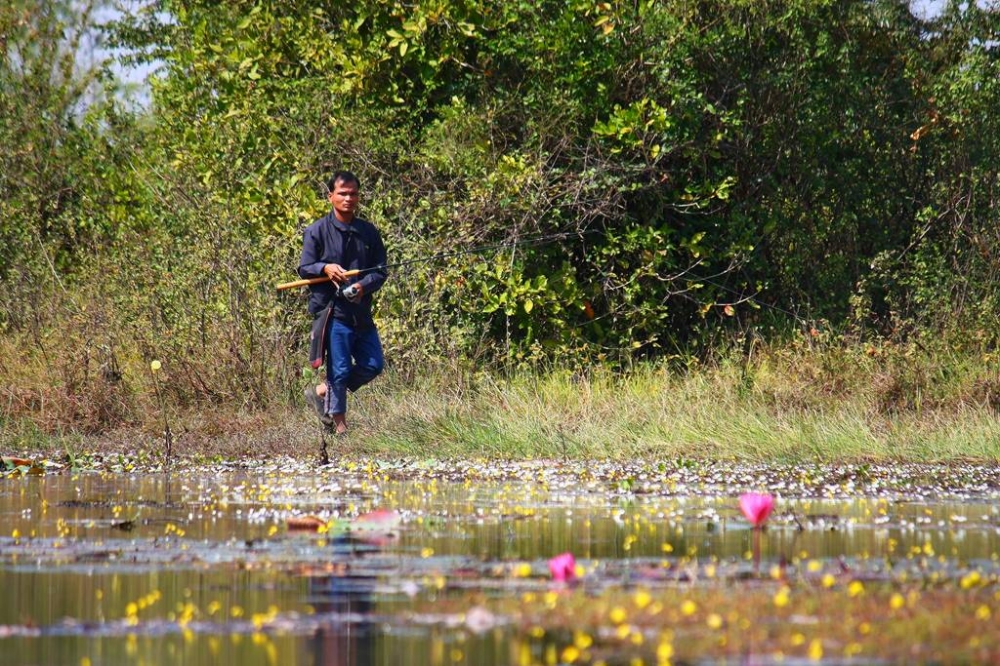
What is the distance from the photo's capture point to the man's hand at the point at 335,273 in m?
14.7

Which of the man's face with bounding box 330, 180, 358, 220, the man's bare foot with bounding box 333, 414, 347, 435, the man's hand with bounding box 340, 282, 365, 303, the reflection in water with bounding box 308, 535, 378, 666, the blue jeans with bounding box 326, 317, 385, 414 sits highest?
the man's face with bounding box 330, 180, 358, 220

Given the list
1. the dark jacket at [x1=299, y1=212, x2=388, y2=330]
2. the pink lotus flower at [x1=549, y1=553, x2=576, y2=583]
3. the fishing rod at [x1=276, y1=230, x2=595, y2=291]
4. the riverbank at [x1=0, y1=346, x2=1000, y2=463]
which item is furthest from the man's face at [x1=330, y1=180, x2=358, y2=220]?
the pink lotus flower at [x1=549, y1=553, x2=576, y2=583]

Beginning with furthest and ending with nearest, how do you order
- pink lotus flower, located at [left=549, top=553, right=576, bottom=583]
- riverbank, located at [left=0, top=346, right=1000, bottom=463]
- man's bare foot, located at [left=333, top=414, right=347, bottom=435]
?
man's bare foot, located at [left=333, top=414, right=347, bottom=435] → riverbank, located at [left=0, top=346, right=1000, bottom=463] → pink lotus flower, located at [left=549, top=553, right=576, bottom=583]

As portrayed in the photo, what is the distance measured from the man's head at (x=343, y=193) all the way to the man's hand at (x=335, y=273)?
591 millimetres

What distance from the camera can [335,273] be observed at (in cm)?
1467

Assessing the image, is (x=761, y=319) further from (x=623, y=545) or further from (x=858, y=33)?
(x=623, y=545)

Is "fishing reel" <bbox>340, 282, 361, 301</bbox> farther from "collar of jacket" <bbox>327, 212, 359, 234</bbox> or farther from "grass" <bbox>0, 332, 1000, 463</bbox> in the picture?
"grass" <bbox>0, 332, 1000, 463</bbox>

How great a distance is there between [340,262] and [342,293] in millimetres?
378

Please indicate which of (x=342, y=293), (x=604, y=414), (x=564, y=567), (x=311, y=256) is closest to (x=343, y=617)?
(x=564, y=567)

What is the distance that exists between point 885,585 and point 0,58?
21628mm

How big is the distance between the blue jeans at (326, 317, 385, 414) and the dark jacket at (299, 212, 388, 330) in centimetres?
11

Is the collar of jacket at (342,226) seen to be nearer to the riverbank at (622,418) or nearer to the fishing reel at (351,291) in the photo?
the fishing reel at (351,291)

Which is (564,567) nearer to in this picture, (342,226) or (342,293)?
(342,293)

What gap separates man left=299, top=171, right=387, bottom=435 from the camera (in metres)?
14.9
